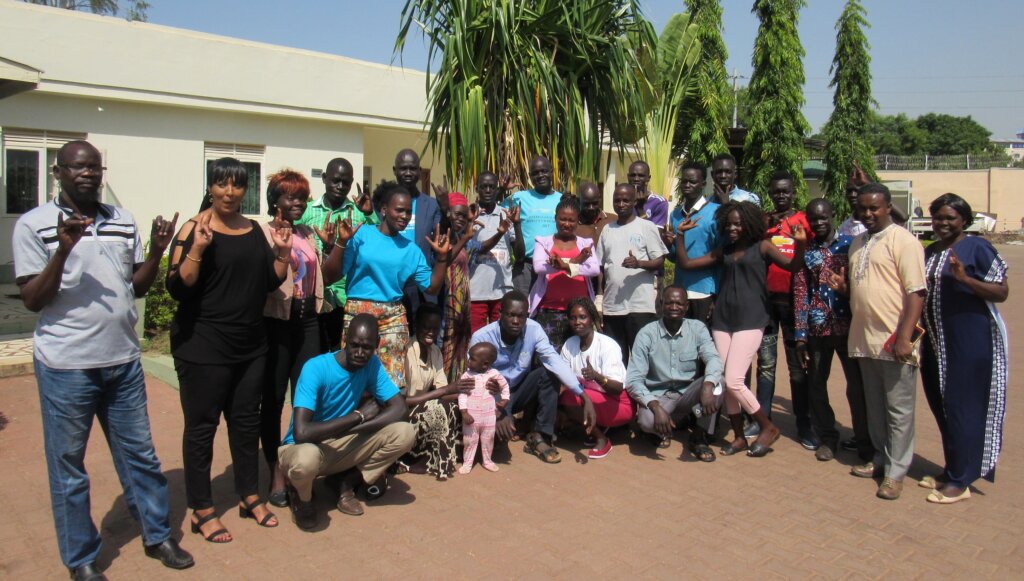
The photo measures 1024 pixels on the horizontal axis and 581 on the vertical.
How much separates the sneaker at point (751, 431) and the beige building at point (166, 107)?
962 centimetres

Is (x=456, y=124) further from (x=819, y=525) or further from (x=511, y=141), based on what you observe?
(x=819, y=525)

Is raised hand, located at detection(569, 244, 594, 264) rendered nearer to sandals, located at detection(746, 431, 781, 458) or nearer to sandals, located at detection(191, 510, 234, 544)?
sandals, located at detection(746, 431, 781, 458)

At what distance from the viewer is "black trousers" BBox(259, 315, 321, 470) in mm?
4195

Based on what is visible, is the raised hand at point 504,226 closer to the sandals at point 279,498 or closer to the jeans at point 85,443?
the sandals at point 279,498

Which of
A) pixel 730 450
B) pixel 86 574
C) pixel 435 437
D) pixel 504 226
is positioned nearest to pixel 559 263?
pixel 504 226

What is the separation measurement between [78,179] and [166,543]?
170 centimetres

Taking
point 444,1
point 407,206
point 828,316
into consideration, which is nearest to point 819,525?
point 828,316

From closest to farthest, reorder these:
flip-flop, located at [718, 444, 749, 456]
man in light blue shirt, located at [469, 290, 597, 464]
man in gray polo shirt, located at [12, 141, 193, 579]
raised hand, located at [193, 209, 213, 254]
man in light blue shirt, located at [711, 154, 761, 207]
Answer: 1. man in gray polo shirt, located at [12, 141, 193, 579]
2. raised hand, located at [193, 209, 213, 254]
3. man in light blue shirt, located at [469, 290, 597, 464]
4. flip-flop, located at [718, 444, 749, 456]
5. man in light blue shirt, located at [711, 154, 761, 207]

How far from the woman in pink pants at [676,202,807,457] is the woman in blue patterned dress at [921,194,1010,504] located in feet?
3.10

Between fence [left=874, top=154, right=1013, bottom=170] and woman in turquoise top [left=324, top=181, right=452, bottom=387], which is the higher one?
fence [left=874, top=154, right=1013, bottom=170]

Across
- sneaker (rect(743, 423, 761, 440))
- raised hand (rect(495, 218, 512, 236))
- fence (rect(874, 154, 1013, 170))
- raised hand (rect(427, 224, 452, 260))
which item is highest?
fence (rect(874, 154, 1013, 170))

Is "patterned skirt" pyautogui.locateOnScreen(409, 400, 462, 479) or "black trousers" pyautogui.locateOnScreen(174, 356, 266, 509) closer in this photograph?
"black trousers" pyautogui.locateOnScreen(174, 356, 266, 509)

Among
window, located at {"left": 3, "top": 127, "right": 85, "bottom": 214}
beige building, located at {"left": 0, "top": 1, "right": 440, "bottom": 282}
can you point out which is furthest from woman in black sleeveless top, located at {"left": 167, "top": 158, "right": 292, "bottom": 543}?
window, located at {"left": 3, "top": 127, "right": 85, "bottom": 214}

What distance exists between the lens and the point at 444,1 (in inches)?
305
